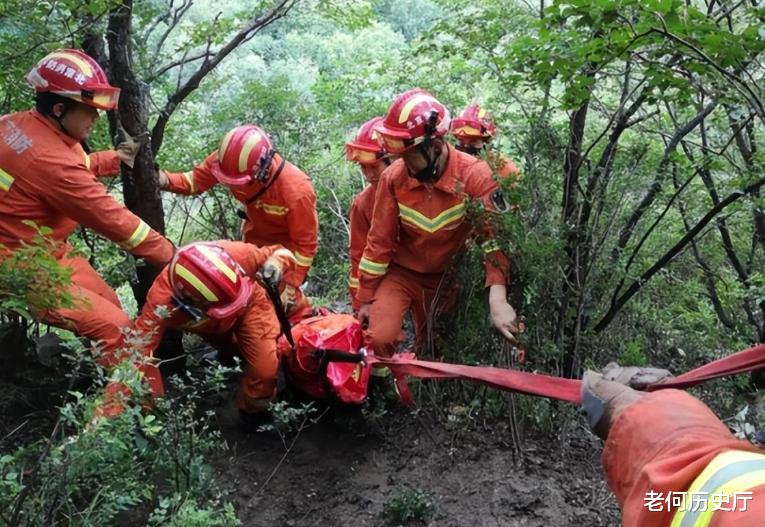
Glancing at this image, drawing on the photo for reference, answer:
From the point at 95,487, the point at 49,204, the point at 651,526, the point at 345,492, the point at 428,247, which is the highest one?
the point at 651,526

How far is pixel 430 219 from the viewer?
4.21m

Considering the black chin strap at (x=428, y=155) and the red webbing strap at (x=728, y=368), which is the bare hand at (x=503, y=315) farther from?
the red webbing strap at (x=728, y=368)

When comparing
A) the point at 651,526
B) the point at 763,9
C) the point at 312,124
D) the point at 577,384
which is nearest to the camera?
the point at 651,526

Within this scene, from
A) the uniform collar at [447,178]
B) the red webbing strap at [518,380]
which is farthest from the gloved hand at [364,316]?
the red webbing strap at [518,380]

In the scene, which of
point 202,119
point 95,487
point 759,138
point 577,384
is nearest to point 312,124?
point 202,119

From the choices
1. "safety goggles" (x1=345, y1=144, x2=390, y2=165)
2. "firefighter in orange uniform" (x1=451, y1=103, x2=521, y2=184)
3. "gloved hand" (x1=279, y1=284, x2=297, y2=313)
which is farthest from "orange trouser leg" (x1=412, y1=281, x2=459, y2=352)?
"firefighter in orange uniform" (x1=451, y1=103, x2=521, y2=184)

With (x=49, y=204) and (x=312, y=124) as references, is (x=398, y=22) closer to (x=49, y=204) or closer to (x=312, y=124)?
(x=312, y=124)

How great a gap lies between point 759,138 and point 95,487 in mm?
4889

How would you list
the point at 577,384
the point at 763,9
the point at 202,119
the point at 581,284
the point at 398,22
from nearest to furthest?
1. the point at 577,384
2. the point at 763,9
3. the point at 581,284
4. the point at 202,119
5. the point at 398,22

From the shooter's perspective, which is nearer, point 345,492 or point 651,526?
point 651,526

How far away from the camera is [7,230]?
3914mm

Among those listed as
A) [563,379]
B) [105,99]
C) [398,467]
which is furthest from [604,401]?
[105,99]

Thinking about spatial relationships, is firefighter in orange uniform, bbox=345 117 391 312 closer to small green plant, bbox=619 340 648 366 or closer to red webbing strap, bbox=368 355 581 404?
small green plant, bbox=619 340 648 366

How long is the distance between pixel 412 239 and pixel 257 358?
1.25m
